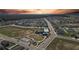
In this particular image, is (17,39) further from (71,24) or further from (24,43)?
(71,24)

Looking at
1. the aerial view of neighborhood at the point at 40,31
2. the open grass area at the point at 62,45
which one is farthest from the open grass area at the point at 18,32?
the open grass area at the point at 62,45

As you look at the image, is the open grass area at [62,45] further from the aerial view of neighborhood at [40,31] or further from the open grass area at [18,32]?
the open grass area at [18,32]

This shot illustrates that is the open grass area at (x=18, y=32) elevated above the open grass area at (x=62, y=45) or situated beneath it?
elevated above

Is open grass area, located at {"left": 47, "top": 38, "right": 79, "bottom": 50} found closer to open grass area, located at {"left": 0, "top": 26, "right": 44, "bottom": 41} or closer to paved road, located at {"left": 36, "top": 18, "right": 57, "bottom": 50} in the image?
paved road, located at {"left": 36, "top": 18, "right": 57, "bottom": 50}

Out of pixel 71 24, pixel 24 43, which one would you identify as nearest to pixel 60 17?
pixel 71 24

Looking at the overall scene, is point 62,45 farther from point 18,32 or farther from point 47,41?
point 18,32

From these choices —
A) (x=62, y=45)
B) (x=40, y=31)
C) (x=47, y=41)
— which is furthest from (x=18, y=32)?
(x=62, y=45)

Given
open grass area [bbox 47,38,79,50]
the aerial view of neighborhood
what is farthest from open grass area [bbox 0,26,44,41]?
open grass area [bbox 47,38,79,50]
